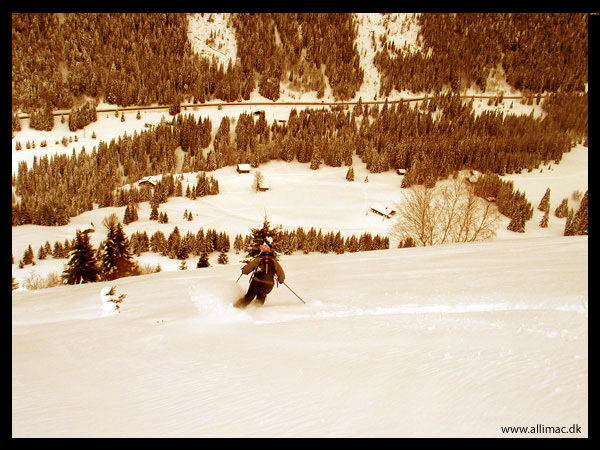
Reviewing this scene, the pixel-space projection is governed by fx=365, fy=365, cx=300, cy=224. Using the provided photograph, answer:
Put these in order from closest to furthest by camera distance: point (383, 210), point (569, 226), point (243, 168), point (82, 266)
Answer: point (82, 266) → point (569, 226) → point (383, 210) → point (243, 168)

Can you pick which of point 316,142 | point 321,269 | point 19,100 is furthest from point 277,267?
point 19,100

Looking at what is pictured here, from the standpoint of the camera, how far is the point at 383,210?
6994 centimetres

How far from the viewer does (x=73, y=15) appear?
4405 inches

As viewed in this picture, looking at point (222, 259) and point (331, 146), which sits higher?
point (331, 146)

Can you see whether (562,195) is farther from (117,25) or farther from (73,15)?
(73,15)

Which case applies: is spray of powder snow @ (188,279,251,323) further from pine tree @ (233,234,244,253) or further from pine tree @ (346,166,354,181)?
pine tree @ (346,166,354,181)

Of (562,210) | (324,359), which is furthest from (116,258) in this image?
(562,210)

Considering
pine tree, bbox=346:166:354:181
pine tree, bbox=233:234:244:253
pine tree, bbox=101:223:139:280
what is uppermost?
pine tree, bbox=346:166:354:181

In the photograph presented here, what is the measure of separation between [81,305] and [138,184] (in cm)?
7177

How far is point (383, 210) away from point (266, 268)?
207ft

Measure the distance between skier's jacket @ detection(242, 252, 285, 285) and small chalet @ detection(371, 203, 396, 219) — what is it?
201 ft

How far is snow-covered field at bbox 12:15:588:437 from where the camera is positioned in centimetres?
399

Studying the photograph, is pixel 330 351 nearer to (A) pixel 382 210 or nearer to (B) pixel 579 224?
(A) pixel 382 210

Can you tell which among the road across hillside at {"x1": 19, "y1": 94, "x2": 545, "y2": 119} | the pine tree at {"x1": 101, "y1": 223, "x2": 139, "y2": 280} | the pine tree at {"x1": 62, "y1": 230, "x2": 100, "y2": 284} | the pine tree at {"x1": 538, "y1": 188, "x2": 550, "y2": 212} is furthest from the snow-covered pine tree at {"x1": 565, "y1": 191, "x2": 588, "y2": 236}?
the pine tree at {"x1": 62, "y1": 230, "x2": 100, "y2": 284}
